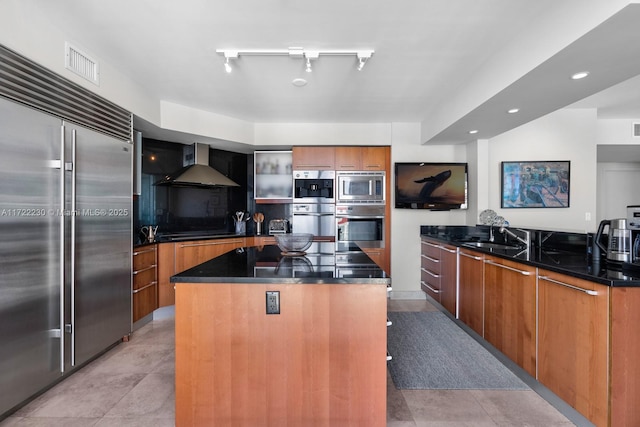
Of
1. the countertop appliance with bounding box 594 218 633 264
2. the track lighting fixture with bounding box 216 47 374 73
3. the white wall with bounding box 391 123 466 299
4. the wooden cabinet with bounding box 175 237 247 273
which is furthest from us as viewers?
the white wall with bounding box 391 123 466 299

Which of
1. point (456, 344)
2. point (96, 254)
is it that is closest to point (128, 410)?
point (96, 254)

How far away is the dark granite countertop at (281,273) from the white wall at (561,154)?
3.24 m

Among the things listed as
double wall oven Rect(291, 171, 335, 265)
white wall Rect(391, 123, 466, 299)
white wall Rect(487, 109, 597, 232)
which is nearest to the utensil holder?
double wall oven Rect(291, 171, 335, 265)

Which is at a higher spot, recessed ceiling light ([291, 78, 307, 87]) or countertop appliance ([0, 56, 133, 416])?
recessed ceiling light ([291, 78, 307, 87])

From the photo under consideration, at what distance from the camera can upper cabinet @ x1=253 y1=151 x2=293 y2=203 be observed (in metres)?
4.65

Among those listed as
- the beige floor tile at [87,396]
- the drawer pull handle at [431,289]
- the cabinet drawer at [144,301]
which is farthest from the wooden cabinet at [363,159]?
the beige floor tile at [87,396]

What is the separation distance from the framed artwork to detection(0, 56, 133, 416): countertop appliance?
442 centimetres

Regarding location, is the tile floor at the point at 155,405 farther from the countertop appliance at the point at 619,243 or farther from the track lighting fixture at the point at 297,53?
the track lighting fixture at the point at 297,53

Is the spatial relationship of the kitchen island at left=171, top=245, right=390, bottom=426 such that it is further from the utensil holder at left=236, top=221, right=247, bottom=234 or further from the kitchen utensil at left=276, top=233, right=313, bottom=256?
the utensil holder at left=236, top=221, right=247, bottom=234

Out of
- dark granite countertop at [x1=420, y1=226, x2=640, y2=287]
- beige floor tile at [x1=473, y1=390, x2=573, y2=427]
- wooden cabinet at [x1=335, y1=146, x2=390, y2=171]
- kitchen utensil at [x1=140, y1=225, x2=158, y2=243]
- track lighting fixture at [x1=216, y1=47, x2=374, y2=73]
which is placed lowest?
beige floor tile at [x1=473, y1=390, x2=573, y2=427]

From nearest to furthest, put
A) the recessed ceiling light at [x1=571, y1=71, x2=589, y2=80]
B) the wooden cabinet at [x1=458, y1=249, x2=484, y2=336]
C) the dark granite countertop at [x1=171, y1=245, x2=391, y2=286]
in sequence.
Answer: the dark granite countertop at [x1=171, y1=245, x2=391, y2=286], the recessed ceiling light at [x1=571, y1=71, x2=589, y2=80], the wooden cabinet at [x1=458, y1=249, x2=484, y2=336]

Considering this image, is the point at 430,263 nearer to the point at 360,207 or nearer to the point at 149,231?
the point at 360,207

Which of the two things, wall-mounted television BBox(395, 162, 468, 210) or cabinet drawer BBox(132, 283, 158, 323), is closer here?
cabinet drawer BBox(132, 283, 158, 323)

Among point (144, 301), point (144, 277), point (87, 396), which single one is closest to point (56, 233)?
point (87, 396)
